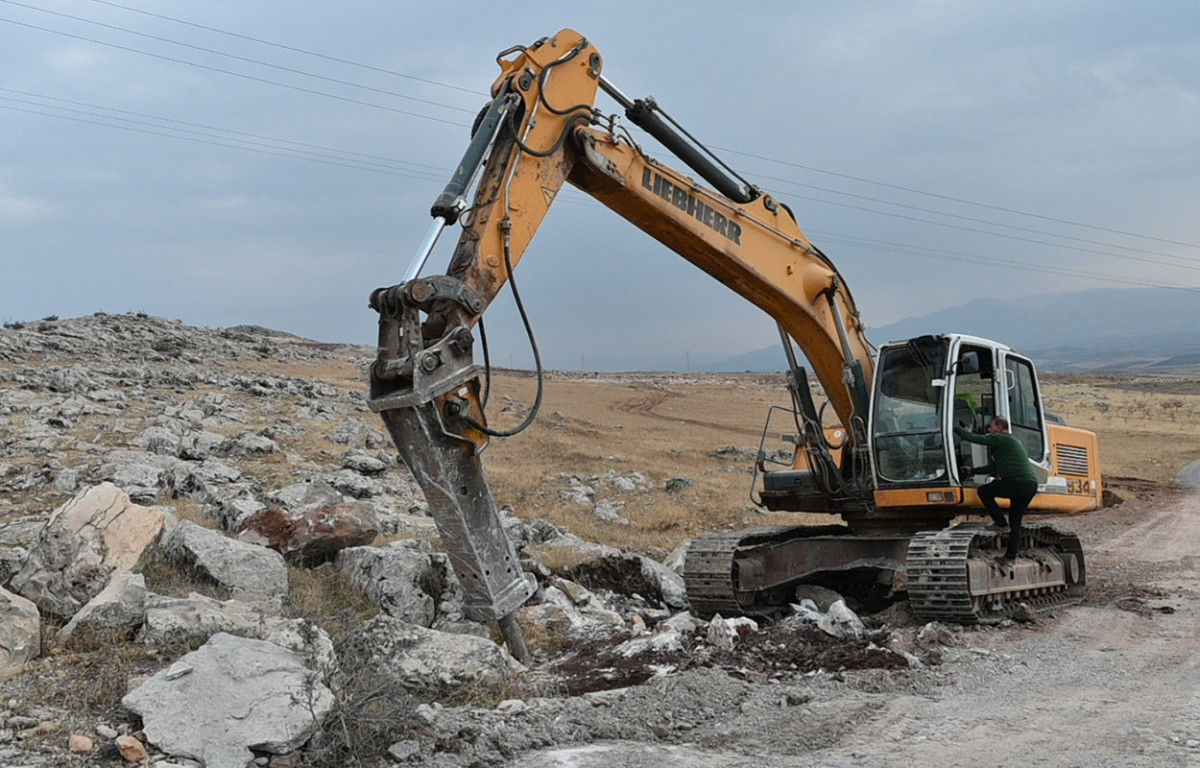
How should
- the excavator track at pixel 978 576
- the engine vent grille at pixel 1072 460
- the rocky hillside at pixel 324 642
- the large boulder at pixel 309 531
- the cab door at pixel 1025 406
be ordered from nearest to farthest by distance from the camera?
the rocky hillside at pixel 324 642, the excavator track at pixel 978 576, the large boulder at pixel 309 531, the cab door at pixel 1025 406, the engine vent grille at pixel 1072 460

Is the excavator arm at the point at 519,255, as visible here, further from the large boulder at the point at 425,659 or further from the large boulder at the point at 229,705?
the large boulder at the point at 229,705

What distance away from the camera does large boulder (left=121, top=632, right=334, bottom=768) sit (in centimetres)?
499

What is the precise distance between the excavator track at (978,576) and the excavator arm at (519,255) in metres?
1.69

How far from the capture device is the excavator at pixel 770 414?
6.64 m

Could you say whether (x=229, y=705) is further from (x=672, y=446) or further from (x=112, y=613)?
(x=672, y=446)

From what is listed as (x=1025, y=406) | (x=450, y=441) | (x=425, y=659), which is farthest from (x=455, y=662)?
(x=1025, y=406)

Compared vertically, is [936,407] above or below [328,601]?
above

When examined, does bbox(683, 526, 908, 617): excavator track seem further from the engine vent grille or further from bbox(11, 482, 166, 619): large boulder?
bbox(11, 482, 166, 619): large boulder

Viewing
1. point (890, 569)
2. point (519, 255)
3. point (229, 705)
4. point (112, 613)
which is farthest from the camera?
point (890, 569)

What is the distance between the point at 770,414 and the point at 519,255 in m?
3.28

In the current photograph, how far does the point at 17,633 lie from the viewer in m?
6.10

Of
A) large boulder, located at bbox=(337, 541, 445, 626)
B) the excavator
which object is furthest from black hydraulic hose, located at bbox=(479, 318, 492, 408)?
large boulder, located at bbox=(337, 541, 445, 626)

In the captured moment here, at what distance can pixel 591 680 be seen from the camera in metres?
6.95

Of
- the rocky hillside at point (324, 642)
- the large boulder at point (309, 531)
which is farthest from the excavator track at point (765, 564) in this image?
the large boulder at point (309, 531)
